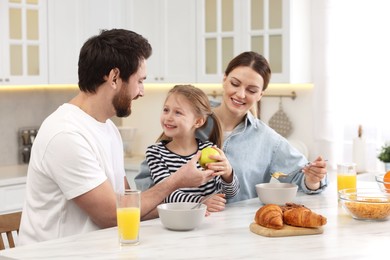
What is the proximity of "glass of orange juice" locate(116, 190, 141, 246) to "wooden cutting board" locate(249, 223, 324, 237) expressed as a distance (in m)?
0.39

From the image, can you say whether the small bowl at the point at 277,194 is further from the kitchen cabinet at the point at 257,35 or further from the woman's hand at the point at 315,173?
the kitchen cabinet at the point at 257,35

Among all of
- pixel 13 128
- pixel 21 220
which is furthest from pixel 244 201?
pixel 13 128

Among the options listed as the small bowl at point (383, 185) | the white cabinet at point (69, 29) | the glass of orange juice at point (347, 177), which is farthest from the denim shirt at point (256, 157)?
the white cabinet at point (69, 29)

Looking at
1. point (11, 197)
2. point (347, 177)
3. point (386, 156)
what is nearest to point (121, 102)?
point (347, 177)

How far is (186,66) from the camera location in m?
5.22

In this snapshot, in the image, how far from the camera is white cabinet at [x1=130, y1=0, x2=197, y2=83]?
5.19 meters

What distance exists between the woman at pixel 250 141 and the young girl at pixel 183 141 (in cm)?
8

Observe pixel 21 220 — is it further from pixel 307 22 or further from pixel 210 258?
pixel 307 22

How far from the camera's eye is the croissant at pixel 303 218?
2252mm

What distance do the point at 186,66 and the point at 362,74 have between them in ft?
4.17

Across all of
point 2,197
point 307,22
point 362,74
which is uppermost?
point 307,22

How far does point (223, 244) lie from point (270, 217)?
0.69ft

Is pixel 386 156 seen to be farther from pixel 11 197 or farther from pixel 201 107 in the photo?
pixel 11 197

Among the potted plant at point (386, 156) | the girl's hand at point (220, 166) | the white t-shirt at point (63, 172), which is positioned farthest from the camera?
the potted plant at point (386, 156)
